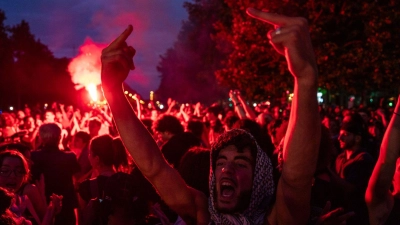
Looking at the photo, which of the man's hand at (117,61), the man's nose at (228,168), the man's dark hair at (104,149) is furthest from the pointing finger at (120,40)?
the man's dark hair at (104,149)

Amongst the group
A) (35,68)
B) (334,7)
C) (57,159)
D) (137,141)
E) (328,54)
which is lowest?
(137,141)

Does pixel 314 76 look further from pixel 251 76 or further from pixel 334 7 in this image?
pixel 251 76

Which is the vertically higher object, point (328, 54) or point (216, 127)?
point (328, 54)

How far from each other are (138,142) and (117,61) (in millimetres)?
484

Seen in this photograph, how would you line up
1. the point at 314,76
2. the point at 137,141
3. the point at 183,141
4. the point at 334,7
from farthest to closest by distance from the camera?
the point at 334,7
the point at 183,141
the point at 137,141
the point at 314,76

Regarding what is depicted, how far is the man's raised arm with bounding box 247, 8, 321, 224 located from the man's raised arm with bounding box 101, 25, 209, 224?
2.19ft

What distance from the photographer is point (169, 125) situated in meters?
7.02

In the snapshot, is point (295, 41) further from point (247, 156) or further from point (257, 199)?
point (257, 199)

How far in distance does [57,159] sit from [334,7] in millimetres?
14047

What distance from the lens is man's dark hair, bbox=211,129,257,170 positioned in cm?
284

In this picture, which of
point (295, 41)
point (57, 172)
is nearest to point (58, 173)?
point (57, 172)

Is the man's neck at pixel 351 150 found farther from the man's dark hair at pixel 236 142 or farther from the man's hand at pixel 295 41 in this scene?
the man's hand at pixel 295 41

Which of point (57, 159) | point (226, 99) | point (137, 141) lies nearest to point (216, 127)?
point (57, 159)

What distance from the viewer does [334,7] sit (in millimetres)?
17969
